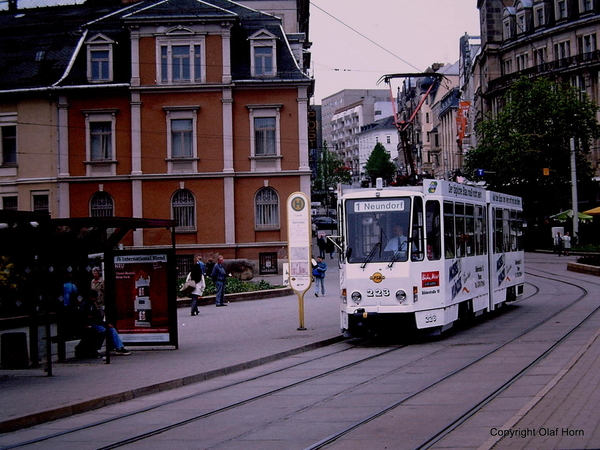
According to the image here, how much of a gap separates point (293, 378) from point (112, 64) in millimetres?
35535

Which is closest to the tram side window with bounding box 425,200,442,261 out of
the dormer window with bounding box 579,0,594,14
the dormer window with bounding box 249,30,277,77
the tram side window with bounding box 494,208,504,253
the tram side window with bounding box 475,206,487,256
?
the tram side window with bounding box 475,206,487,256

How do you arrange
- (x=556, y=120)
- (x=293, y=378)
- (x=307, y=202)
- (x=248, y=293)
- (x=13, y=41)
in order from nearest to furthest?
(x=293, y=378) < (x=307, y=202) < (x=248, y=293) < (x=13, y=41) < (x=556, y=120)

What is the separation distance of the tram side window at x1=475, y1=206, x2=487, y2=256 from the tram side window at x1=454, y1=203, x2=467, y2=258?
1.45 metres

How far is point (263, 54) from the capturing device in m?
47.3

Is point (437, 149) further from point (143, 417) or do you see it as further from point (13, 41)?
point (143, 417)

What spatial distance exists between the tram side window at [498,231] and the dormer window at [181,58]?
966 inches

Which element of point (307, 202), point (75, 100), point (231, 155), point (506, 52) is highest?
point (506, 52)

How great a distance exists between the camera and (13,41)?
167 feet

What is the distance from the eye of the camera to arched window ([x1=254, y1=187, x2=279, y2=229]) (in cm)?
4700

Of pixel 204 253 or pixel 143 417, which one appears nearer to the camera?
pixel 143 417

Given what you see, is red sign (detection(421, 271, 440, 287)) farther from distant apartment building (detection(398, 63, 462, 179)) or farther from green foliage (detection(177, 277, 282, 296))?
distant apartment building (detection(398, 63, 462, 179))

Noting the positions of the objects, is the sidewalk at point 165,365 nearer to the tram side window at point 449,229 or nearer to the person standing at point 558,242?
the tram side window at point 449,229

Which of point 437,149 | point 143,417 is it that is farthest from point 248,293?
point 437,149

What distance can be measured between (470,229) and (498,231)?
3.51 meters
